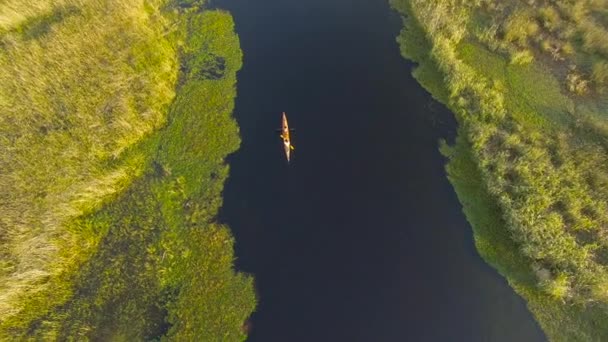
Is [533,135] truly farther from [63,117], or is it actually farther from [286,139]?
[63,117]

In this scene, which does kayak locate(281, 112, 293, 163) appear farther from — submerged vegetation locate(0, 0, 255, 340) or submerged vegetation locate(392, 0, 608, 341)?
submerged vegetation locate(392, 0, 608, 341)

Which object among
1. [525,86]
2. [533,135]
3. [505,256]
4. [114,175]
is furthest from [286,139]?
[525,86]

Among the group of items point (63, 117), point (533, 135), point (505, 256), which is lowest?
point (63, 117)

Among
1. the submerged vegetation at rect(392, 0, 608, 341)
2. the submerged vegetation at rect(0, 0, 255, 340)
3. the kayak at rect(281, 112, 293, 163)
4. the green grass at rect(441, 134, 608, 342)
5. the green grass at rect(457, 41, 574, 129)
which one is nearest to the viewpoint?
the green grass at rect(441, 134, 608, 342)

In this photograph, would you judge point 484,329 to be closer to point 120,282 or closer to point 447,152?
point 447,152

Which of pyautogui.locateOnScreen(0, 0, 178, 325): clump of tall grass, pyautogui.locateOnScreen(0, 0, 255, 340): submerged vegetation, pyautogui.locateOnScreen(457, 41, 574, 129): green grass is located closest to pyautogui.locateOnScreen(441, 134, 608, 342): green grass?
pyautogui.locateOnScreen(457, 41, 574, 129): green grass

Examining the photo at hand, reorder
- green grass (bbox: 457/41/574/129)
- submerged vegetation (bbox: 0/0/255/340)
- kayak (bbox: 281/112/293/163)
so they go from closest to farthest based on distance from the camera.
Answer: submerged vegetation (bbox: 0/0/255/340) < kayak (bbox: 281/112/293/163) < green grass (bbox: 457/41/574/129)

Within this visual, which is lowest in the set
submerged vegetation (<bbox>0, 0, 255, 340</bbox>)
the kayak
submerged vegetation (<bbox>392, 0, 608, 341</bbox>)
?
submerged vegetation (<bbox>0, 0, 255, 340</bbox>)
